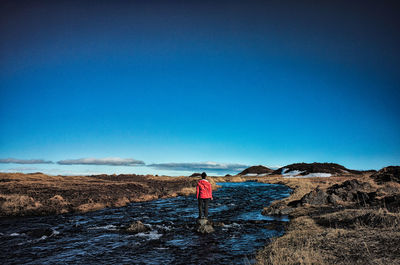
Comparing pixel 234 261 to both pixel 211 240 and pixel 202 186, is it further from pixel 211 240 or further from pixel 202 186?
pixel 202 186

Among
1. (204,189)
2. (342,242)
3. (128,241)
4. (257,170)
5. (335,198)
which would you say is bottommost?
(128,241)

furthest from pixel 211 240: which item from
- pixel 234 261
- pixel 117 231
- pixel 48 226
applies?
pixel 48 226

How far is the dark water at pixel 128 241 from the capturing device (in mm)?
10625

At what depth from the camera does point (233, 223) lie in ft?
57.5

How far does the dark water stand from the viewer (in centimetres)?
1062

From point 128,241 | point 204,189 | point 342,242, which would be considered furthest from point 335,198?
point 128,241

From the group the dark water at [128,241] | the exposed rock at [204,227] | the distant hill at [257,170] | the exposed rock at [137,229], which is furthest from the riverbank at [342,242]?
the distant hill at [257,170]

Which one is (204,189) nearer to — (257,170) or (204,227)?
(204,227)

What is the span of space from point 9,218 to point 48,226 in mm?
5719

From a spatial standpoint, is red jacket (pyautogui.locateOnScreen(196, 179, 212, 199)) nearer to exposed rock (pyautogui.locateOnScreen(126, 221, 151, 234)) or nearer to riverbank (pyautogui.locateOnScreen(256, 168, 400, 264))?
exposed rock (pyautogui.locateOnScreen(126, 221, 151, 234))

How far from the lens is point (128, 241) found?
43.8ft

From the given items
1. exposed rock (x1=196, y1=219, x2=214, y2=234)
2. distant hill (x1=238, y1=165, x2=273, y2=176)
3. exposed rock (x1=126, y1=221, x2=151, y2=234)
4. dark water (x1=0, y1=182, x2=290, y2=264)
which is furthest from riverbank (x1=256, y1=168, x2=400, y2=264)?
distant hill (x1=238, y1=165, x2=273, y2=176)

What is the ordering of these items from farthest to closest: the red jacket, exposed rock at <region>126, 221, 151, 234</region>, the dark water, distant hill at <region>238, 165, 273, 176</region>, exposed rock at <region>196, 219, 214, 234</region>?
distant hill at <region>238, 165, 273, 176</region> < the red jacket < exposed rock at <region>126, 221, 151, 234</region> < exposed rock at <region>196, 219, 214, 234</region> < the dark water

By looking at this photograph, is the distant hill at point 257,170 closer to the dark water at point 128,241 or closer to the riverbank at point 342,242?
the dark water at point 128,241
